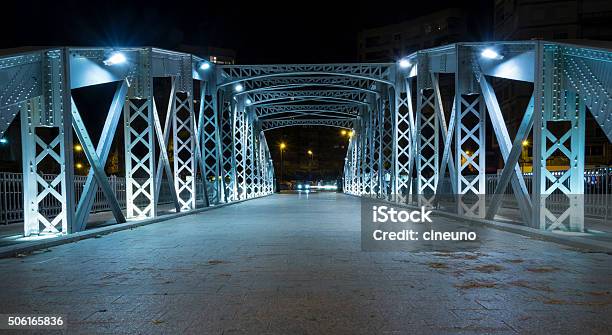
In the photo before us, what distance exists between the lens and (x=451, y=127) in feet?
57.5

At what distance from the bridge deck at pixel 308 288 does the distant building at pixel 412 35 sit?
72235 millimetres

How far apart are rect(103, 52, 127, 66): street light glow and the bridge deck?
5.54 meters

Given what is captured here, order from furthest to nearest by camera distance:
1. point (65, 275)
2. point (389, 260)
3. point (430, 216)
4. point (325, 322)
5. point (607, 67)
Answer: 1. point (430, 216)
2. point (607, 67)
3. point (389, 260)
4. point (65, 275)
5. point (325, 322)

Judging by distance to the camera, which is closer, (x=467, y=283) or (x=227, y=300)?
(x=227, y=300)

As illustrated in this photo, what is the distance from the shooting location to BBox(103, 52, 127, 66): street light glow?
1413 centimetres

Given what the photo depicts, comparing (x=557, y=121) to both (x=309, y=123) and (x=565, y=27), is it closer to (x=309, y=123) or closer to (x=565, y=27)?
(x=309, y=123)

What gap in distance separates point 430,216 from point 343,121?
34.4m

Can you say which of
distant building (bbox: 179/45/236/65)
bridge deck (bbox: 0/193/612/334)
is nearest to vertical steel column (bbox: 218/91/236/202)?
bridge deck (bbox: 0/193/612/334)

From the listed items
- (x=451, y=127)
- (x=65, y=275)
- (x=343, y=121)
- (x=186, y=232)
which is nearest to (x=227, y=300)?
(x=65, y=275)

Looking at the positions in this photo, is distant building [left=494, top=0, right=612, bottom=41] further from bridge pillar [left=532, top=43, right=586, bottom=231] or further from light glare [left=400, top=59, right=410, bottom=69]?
bridge pillar [left=532, top=43, right=586, bottom=231]

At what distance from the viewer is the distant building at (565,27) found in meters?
53.9

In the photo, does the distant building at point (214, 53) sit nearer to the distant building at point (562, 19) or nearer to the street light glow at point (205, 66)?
the distant building at point (562, 19)

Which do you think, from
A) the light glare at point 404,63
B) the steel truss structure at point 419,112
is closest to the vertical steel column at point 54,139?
the steel truss structure at point 419,112

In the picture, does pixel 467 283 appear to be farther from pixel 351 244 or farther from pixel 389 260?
pixel 351 244
